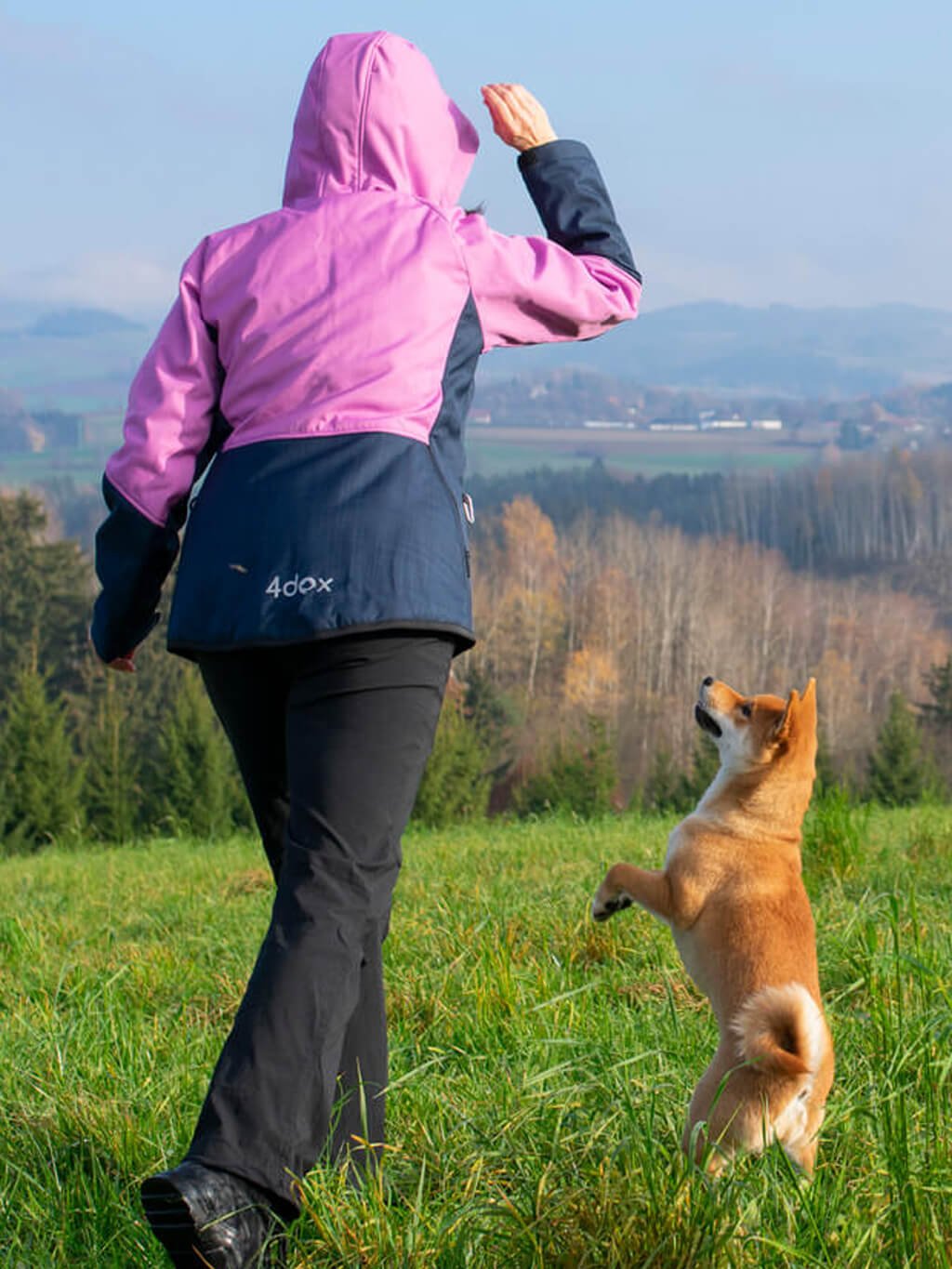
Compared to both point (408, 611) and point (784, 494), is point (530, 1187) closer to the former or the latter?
point (408, 611)

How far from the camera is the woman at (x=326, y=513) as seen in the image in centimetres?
248

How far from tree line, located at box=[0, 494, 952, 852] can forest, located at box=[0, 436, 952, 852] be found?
135mm

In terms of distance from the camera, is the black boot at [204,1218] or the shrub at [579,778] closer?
the black boot at [204,1218]

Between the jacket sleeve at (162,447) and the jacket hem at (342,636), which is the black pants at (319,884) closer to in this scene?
the jacket hem at (342,636)

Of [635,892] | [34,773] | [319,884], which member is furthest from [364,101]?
[34,773]

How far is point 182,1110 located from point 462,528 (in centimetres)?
145

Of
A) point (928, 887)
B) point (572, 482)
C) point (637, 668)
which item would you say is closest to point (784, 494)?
point (572, 482)

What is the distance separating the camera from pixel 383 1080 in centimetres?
280

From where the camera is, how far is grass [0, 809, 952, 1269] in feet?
7.14

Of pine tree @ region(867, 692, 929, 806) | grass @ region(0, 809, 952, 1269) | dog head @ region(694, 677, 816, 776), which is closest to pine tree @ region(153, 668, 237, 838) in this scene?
pine tree @ region(867, 692, 929, 806)

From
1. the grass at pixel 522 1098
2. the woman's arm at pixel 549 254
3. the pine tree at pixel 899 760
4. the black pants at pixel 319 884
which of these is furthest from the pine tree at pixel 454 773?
the black pants at pixel 319 884

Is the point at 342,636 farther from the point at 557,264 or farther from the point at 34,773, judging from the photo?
the point at 34,773

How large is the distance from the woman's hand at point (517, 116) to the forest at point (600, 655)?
9.85 m

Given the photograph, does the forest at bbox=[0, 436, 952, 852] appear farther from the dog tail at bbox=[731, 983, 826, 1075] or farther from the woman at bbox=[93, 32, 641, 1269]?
the woman at bbox=[93, 32, 641, 1269]
